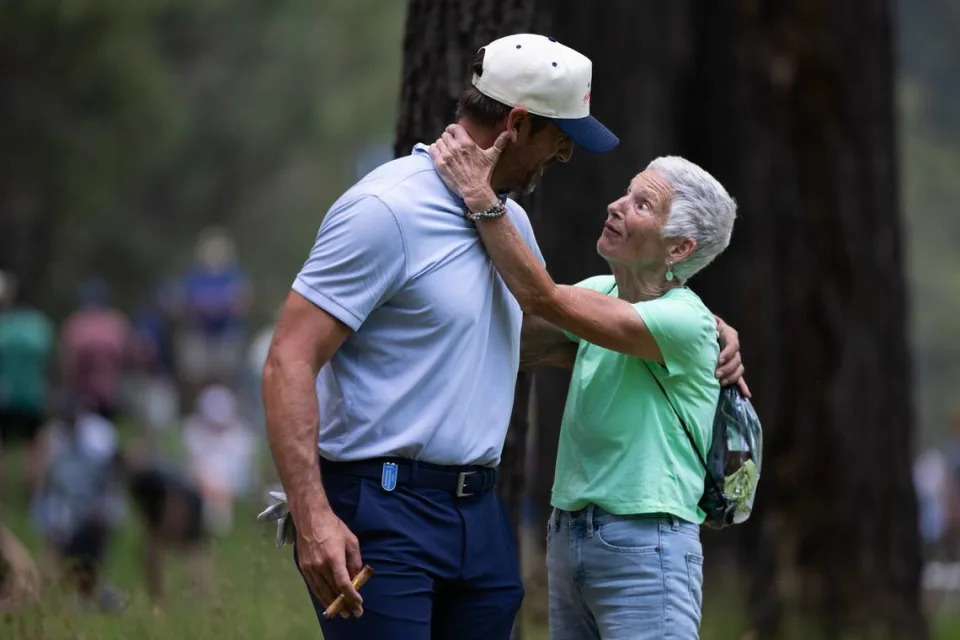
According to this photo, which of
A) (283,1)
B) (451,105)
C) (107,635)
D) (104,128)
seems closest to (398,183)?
(451,105)

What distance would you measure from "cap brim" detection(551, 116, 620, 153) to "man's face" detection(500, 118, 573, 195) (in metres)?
0.03

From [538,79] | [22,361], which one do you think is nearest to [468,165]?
[538,79]

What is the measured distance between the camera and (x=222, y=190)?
3597 cm

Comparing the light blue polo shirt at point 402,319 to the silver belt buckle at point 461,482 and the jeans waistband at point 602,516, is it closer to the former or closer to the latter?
the silver belt buckle at point 461,482

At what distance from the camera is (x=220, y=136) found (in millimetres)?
35250

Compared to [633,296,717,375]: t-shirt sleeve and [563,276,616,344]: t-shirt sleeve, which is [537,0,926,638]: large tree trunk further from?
[633,296,717,375]: t-shirt sleeve

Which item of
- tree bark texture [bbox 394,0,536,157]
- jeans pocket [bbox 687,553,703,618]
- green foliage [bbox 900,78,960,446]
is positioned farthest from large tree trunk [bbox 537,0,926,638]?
green foliage [bbox 900,78,960,446]

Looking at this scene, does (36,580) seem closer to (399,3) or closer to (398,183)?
(398,183)

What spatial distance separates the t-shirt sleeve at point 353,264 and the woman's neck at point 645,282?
0.87 metres

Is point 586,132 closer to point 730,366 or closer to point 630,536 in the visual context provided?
point 730,366

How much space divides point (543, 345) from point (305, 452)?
1054mm

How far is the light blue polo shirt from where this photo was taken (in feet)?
13.2

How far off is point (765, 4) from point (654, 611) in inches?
246

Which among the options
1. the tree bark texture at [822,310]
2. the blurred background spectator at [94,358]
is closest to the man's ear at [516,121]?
the tree bark texture at [822,310]
